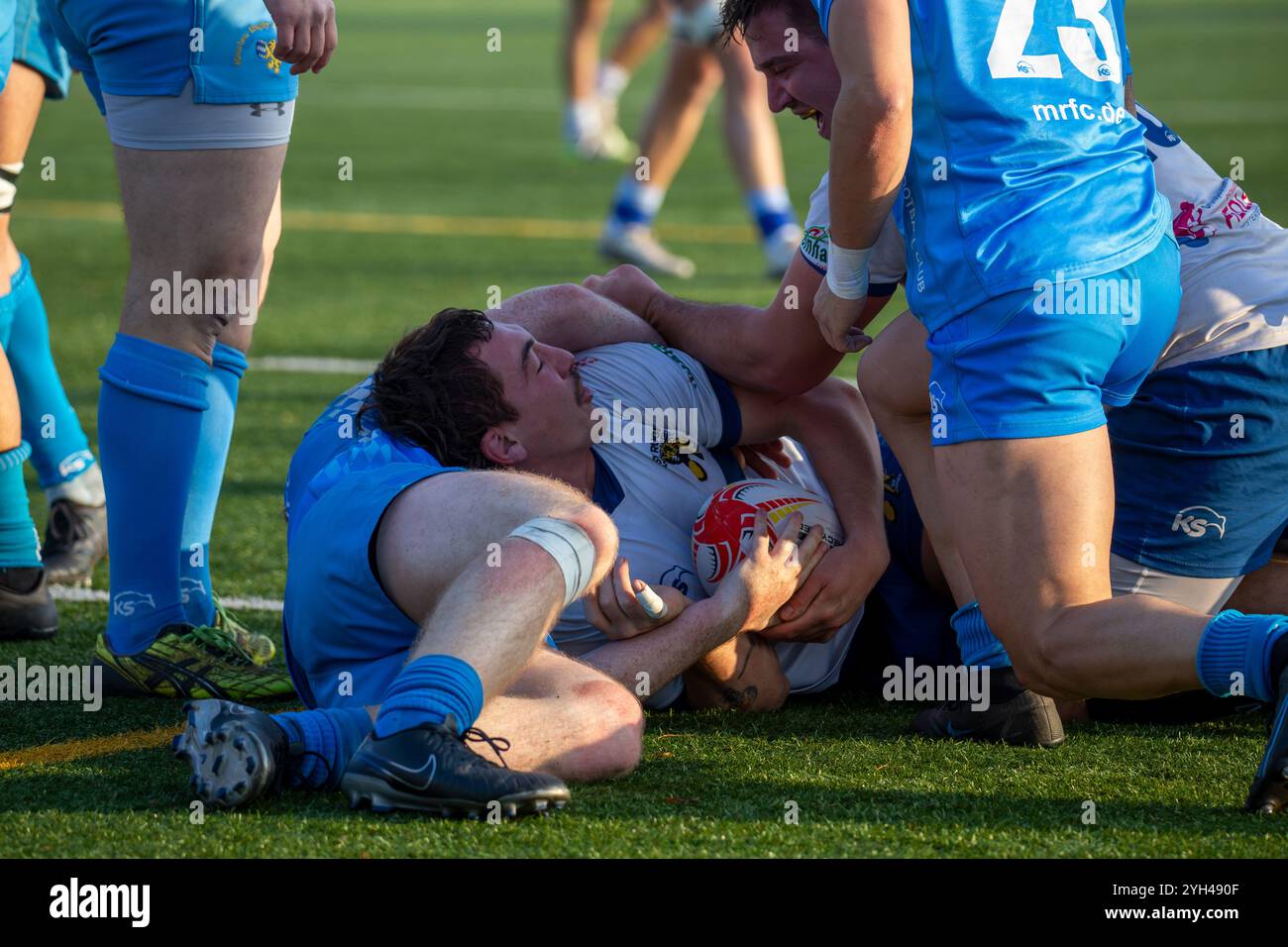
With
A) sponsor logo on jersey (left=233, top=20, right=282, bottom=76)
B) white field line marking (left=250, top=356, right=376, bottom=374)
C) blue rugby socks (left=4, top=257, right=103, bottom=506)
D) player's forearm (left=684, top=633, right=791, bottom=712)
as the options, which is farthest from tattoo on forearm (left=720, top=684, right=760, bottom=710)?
white field line marking (left=250, top=356, right=376, bottom=374)

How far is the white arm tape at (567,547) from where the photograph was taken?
9.96 feet

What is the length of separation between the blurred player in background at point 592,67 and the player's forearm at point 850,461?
9.23m

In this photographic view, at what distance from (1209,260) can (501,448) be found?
59.3 inches

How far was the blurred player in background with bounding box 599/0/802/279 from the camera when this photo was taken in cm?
968

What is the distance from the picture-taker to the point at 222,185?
3.82m

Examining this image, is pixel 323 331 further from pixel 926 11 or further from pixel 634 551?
pixel 926 11

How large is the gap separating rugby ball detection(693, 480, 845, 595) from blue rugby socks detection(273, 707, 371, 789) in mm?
888

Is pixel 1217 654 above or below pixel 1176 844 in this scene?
above

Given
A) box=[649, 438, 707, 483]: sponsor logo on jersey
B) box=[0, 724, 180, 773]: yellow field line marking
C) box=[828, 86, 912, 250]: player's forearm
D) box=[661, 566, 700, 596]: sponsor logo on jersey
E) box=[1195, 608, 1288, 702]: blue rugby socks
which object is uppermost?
box=[828, 86, 912, 250]: player's forearm

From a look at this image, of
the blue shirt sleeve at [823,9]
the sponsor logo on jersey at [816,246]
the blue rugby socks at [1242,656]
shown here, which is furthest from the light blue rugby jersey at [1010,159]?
the blue rugby socks at [1242,656]

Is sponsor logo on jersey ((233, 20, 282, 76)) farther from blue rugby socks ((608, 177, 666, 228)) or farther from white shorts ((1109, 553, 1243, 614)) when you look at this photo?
blue rugby socks ((608, 177, 666, 228))

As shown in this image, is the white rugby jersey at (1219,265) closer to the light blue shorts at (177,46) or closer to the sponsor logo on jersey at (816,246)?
the sponsor logo on jersey at (816,246)
